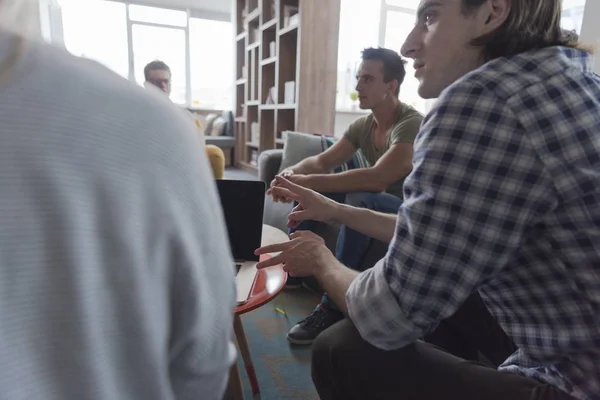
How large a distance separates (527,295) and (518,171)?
0.67 feet

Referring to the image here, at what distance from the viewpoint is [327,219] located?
126cm

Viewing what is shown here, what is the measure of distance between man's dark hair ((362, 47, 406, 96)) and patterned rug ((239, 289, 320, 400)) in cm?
113

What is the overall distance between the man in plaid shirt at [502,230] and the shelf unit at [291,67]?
2.63 m

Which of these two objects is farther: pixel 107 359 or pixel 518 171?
pixel 518 171

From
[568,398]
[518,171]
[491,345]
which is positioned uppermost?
[518,171]

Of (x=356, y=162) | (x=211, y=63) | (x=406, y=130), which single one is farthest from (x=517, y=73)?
(x=211, y=63)

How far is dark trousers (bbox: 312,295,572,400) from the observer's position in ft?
2.12

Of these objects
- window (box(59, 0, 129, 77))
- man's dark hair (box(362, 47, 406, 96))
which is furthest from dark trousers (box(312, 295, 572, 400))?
window (box(59, 0, 129, 77))

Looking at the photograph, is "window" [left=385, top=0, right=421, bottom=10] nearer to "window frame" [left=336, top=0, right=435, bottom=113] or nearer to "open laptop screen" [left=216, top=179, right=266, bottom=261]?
"window frame" [left=336, top=0, right=435, bottom=113]

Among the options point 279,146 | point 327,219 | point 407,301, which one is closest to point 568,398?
point 407,301

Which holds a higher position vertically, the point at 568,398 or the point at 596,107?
the point at 596,107

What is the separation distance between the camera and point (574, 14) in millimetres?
1925

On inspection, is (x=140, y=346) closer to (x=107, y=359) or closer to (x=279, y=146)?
(x=107, y=359)

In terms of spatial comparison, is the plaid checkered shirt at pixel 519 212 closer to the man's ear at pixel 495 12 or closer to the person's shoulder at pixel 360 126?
the man's ear at pixel 495 12
